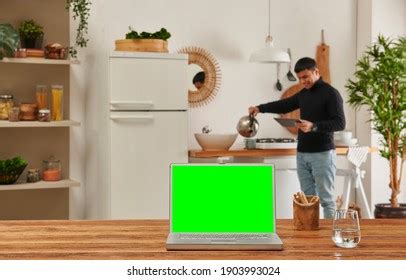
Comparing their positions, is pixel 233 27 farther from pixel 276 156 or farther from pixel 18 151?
pixel 18 151

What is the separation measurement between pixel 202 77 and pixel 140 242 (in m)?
4.35

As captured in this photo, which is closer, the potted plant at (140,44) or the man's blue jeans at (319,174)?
the man's blue jeans at (319,174)

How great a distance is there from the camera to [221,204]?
2.32 meters

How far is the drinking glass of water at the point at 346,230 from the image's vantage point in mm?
2211

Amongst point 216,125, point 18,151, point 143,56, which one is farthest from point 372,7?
point 18,151

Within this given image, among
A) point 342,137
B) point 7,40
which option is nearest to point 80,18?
point 7,40

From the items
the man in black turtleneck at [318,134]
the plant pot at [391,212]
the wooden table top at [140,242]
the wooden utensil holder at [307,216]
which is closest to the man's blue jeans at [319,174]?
the man in black turtleneck at [318,134]

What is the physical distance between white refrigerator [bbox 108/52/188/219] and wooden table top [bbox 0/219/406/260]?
2.83 metres

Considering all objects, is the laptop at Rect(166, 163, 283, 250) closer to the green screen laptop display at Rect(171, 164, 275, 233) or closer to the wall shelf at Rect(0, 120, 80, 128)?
the green screen laptop display at Rect(171, 164, 275, 233)

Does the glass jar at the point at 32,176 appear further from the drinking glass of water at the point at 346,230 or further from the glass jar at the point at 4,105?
the drinking glass of water at the point at 346,230

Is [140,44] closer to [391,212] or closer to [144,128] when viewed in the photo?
[144,128]

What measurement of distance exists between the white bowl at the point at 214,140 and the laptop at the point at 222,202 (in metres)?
3.74

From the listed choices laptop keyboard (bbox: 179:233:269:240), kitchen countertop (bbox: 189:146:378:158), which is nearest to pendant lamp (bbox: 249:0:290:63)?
kitchen countertop (bbox: 189:146:378:158)

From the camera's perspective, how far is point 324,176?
543cm
